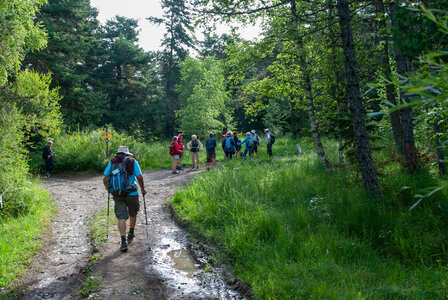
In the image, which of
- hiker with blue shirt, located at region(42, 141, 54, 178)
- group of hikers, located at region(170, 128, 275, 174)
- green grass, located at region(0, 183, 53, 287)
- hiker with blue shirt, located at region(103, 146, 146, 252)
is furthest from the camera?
hiker with blue shirt, located at region(42, 141, 54, 178)

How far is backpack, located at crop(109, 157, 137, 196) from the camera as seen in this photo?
616 centimetres

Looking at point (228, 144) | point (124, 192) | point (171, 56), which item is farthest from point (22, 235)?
point (171, 56)

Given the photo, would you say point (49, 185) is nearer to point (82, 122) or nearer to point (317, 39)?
point (317, 39)

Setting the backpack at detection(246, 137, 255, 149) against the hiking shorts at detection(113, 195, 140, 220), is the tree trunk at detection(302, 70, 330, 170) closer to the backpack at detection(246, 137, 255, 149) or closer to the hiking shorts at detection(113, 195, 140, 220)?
the hiking shorts at detection(113, 195, 140, 220)

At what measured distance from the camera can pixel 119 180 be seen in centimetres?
617

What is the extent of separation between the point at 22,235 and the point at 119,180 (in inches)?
103

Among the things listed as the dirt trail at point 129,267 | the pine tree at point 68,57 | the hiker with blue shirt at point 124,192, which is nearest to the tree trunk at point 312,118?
the dirt trail at point 129,267

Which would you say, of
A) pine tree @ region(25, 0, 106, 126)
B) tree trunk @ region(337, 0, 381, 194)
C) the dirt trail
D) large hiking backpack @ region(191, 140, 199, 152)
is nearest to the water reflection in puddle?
the dirt trail

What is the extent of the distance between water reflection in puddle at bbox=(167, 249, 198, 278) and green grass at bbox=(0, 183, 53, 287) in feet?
8.50

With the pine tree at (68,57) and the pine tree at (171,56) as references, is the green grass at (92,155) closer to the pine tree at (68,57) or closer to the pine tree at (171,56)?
the pine tree at (68,57)

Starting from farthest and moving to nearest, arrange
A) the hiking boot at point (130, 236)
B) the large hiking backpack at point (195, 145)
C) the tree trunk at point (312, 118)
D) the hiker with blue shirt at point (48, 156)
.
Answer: the large hiking backpack at point (195, 145) → the hiker with blue shirt at point (48, 156) → the tree trunk at point (312, 118) → the hiking boot at point (130, 236)

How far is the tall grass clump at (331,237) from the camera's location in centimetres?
387

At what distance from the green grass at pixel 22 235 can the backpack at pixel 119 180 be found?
1.97 meters

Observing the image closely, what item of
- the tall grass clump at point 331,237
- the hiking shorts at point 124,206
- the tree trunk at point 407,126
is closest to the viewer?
the tall grass clump at point 331,237
